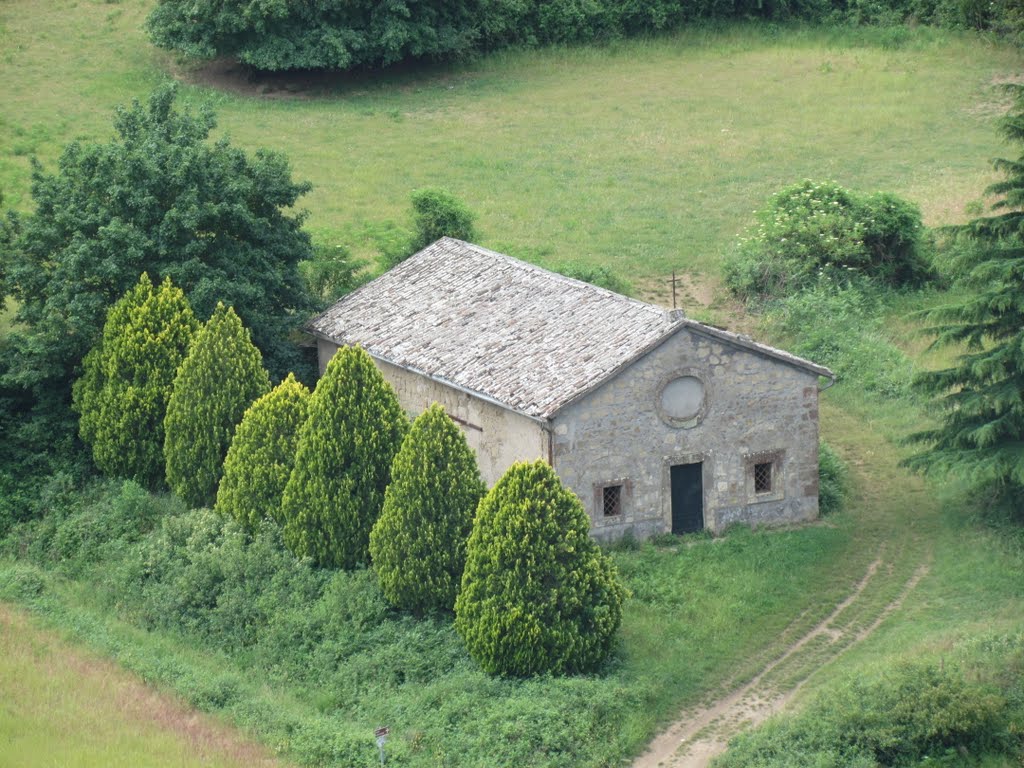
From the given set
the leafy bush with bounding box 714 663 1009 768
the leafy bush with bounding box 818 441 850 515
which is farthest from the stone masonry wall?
the leafy bush with bounding box 714 663 1009 768

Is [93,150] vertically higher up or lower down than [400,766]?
higher up

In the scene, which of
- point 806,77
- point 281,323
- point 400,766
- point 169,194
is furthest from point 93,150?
point 806,77

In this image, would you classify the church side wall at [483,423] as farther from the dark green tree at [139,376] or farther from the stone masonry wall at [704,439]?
the dark green tree at [139,376]

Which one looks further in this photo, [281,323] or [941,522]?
[281,323]

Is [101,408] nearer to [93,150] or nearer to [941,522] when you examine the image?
[93,150]

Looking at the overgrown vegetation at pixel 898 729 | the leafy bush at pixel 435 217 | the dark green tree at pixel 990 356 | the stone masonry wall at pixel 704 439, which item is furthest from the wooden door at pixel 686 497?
the leafy bush at pixel 435 217
